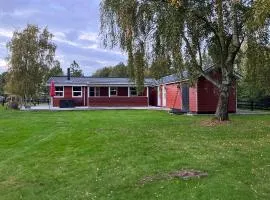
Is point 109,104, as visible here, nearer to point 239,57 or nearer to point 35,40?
point 35,40

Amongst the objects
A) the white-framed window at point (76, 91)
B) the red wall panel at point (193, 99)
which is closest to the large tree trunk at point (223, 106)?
the red wall panel at point (193, 99)

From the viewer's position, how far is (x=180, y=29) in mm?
21766

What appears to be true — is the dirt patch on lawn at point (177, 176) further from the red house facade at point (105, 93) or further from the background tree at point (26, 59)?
the background tree at point (26, 59)

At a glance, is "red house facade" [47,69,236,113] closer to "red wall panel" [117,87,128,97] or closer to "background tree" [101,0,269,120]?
"red wall panel" [117,87,128,97]

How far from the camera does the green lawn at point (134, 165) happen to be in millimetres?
9141

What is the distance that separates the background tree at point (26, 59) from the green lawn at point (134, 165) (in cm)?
3508

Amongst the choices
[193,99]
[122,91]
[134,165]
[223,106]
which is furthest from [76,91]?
[134,165]

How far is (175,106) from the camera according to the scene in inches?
1641

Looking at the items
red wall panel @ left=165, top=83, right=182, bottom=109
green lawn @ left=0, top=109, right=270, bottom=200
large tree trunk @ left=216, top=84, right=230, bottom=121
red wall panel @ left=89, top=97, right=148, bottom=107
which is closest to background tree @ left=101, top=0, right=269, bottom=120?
large tree trunk @ left=216, top=84, right=230, bottom=121

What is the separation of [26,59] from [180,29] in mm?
33493

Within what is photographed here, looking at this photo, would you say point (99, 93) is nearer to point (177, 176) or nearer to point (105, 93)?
point (105, 93)

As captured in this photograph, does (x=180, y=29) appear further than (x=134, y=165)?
Yes

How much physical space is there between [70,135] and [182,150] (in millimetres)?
6544

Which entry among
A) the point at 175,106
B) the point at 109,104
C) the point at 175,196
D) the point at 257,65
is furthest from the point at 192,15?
the point at 109,104
